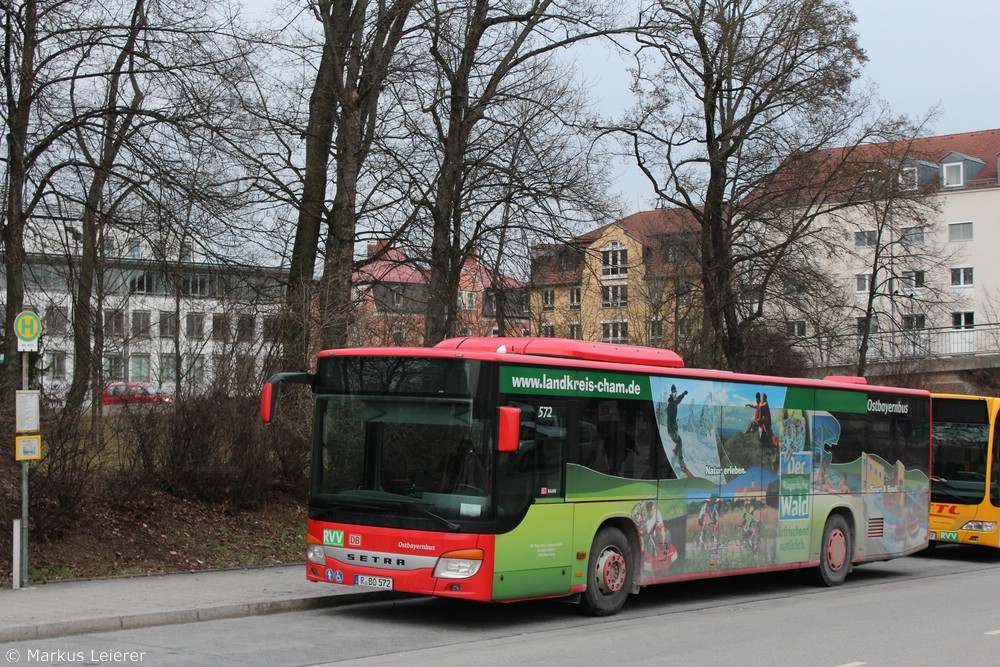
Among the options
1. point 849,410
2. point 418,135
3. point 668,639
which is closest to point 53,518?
point 668,639

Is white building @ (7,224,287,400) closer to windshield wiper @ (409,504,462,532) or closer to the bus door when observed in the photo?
windshield wiper @ (409,504,462,532)

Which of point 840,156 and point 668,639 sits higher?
point 840,156

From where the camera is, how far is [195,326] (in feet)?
68.9

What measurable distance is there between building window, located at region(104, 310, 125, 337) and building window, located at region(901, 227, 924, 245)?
74.5 ft

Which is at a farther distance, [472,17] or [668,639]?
[472,17]

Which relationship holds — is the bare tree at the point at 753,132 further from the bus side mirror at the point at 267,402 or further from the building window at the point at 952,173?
the building window at the point at 952,173

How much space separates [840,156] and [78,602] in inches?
920

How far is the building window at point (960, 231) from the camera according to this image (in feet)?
237

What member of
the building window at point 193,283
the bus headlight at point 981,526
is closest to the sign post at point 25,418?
the building window at point 193,283

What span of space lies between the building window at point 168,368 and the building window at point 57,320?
1.66 m

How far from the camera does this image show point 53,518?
14086mm

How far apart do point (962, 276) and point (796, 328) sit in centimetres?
4437

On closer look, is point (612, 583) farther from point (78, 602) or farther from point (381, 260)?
point (381, 260)

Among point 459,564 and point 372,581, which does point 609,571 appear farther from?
point 372,581
